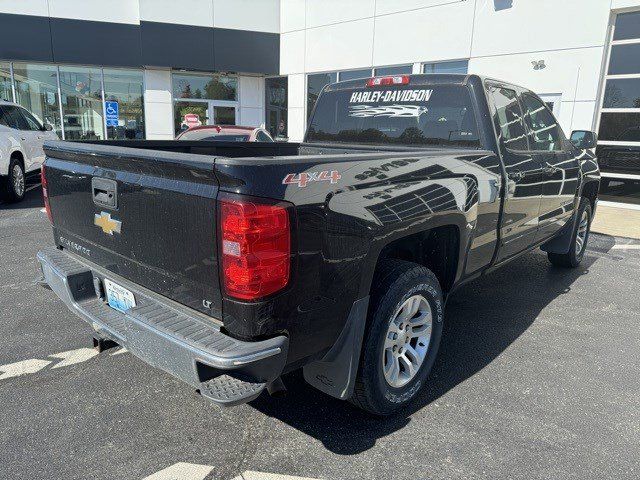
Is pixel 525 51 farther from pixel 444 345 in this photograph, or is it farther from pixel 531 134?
pixel 444 345

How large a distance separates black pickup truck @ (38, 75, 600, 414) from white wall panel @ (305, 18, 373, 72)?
38.2 ft

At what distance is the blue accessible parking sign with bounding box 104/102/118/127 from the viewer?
17359 mm

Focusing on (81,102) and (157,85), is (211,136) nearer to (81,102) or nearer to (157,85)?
(157,85)

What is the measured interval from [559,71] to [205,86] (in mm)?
12589

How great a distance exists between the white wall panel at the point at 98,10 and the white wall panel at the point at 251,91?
4.26m

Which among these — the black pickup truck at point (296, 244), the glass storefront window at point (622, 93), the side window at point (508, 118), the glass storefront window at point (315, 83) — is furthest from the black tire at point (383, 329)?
the glass storefront window at point (315, 83)

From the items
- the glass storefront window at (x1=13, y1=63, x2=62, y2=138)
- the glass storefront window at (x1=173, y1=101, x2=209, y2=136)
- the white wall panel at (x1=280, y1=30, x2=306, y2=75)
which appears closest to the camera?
the glass storefront window at (x1=13, y1=63, x2=62, y2=138)

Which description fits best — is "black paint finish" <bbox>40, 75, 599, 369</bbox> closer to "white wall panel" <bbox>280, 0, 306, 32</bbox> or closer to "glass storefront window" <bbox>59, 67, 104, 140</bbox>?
"white wall panel" <bbox>280, 0, 306, 32</bbox>

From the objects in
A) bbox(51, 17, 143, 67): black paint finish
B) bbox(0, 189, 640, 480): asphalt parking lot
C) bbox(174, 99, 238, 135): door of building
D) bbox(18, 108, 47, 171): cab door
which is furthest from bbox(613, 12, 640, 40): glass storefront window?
bbox(51, 17, 143, 67): black paint finish

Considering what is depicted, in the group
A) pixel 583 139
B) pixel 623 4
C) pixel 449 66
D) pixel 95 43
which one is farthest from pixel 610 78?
pixel 95 43

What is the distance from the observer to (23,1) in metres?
15.3

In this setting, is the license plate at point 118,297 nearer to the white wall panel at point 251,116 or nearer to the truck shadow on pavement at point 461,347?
the truck shadow on pavement at point 461,347

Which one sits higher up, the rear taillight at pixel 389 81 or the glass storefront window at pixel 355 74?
the glass storefront window at pixel 355 74

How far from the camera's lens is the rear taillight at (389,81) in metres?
3.98
